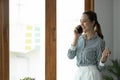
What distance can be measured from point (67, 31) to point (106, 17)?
63 cm

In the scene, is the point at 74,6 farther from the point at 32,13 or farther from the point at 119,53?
the point at 119,53

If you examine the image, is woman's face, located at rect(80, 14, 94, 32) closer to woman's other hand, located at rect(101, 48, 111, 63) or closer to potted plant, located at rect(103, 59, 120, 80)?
woman's other hand, located at rect(101, 48, 111, 63)

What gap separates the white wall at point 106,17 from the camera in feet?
10.9

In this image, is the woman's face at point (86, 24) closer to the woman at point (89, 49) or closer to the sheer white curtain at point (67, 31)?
the woman at point (89, 49)

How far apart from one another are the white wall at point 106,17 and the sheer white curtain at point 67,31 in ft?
0.86

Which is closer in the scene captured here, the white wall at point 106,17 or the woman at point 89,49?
the woman at point 89,49

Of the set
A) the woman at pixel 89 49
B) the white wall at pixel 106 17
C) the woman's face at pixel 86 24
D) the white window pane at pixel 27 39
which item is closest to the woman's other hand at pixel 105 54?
the woman at pixel 89 49

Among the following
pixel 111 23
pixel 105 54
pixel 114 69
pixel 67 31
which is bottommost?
pixel 114 69

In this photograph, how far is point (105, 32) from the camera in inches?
134

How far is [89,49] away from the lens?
86.1 inches


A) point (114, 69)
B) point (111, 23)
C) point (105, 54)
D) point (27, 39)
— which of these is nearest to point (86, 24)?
point (105, 54)

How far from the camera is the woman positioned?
2.18 m

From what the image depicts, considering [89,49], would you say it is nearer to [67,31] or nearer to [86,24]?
[86,24]

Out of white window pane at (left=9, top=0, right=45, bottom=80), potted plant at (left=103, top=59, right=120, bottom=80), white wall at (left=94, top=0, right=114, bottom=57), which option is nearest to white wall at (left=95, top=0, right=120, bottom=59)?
white wall at (left=94, top=0, right=114, bottom=57)
